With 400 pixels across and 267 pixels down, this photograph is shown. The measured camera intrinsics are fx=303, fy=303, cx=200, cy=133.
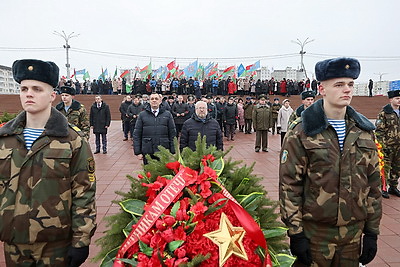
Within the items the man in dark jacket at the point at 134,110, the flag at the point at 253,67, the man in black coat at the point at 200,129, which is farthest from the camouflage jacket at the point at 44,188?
the flag at the point at 253,67

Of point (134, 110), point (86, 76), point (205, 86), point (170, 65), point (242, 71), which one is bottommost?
point (134, 110)

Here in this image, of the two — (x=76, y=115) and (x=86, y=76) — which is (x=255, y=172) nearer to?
(x=76, y=115)

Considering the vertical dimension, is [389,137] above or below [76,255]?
above

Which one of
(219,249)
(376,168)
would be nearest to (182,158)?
(219,249)

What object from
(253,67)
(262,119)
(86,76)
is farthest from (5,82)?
(262,119)

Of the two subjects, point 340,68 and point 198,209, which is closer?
point 198,209

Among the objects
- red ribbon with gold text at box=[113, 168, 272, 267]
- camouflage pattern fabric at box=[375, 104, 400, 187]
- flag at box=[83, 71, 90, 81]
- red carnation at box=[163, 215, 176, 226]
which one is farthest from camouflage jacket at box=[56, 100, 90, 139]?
flag at box=[83, 71, 90, 81]

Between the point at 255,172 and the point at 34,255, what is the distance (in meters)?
5.27

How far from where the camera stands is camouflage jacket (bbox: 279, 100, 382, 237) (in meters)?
2.04

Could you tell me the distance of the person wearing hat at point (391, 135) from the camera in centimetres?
487

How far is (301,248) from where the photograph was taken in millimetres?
1998

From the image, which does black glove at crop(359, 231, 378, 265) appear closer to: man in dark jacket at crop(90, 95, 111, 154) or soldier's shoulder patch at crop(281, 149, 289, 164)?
soldier's shoulder patch at crop(281, 149, 289, 164)

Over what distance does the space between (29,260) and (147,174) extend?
3.07 ft

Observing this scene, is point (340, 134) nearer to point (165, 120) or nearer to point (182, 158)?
point (182, 158)
